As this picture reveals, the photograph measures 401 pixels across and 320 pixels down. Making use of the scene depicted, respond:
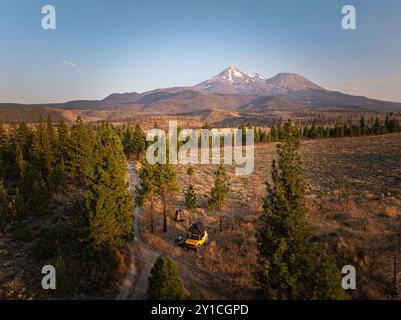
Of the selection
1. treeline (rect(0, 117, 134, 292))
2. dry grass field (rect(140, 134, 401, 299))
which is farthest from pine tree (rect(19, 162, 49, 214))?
dry grass field (rect(140, 134, 401, 299))

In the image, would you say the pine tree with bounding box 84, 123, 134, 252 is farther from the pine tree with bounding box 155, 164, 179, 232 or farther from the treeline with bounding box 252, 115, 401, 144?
the treeline with bounding box 252, 115, 401, 144

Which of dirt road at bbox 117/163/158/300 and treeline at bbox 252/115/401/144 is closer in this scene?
dirt road at bbox 117/163/158/300

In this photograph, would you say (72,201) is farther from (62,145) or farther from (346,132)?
(346,132)

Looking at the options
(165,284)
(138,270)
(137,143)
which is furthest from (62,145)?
(165,284)

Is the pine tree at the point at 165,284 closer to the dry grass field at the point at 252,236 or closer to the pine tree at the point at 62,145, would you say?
the dry grass field at the point at 252,236

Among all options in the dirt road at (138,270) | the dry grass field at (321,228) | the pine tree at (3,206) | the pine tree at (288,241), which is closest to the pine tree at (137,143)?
the dry grass field at (321,228)

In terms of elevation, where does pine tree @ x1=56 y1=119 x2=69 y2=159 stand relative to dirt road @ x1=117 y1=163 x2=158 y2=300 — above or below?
above

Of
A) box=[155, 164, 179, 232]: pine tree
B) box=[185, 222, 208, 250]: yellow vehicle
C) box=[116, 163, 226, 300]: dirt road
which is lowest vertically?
box=[116, 163, 226, 300]: dirt road
